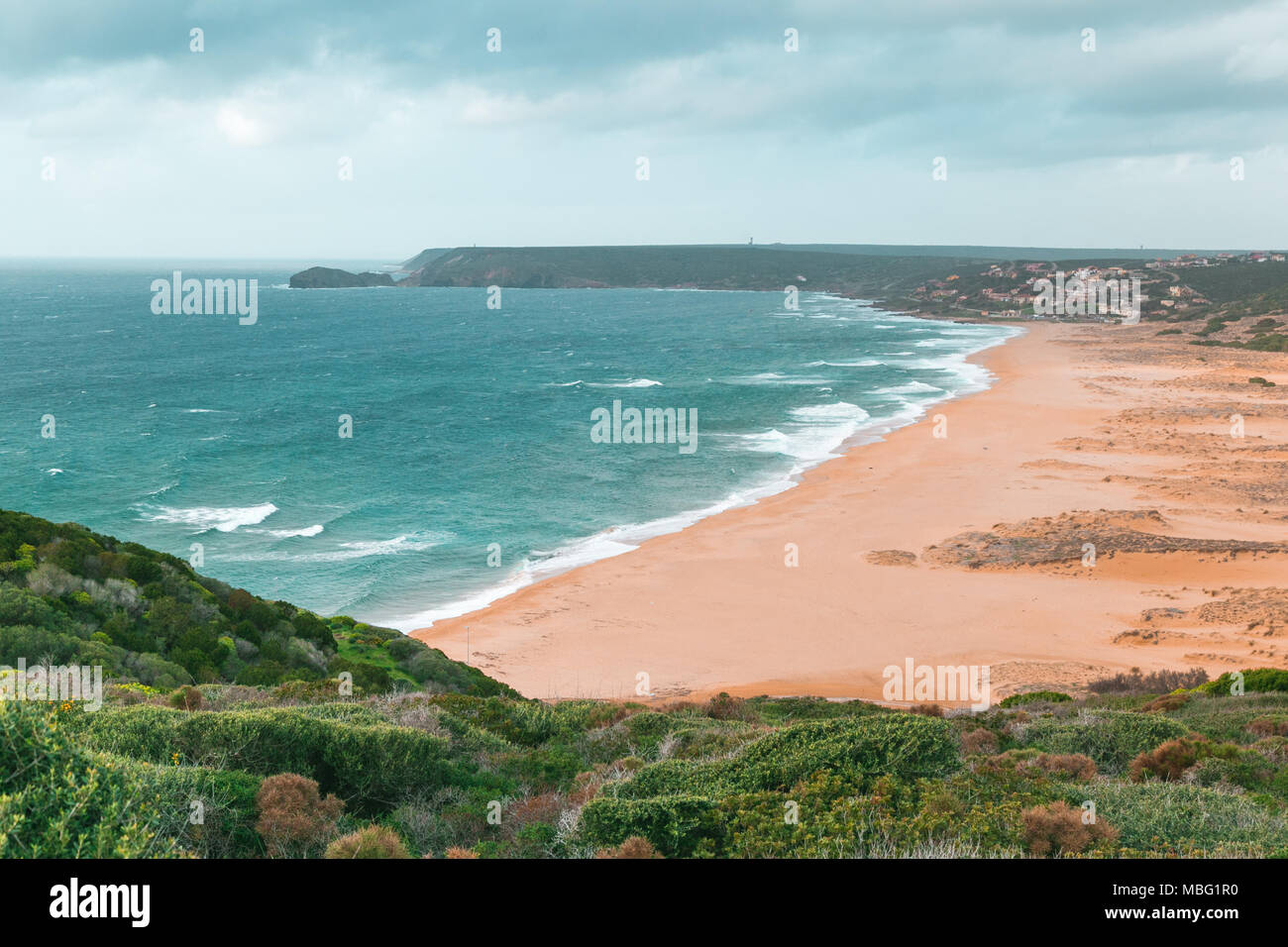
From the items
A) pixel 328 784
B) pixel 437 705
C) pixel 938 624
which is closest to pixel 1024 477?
pixel 938 624

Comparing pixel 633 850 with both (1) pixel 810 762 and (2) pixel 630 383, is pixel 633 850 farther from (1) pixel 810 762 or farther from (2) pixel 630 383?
(2) pixel 630 383

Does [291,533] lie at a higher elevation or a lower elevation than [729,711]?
lower

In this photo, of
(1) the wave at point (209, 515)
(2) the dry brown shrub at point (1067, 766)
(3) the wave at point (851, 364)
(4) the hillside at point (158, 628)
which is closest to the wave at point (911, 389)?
(3) the wave at point (851, 364)

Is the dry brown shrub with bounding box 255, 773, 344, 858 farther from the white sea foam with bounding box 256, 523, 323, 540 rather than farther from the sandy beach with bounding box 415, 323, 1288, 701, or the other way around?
the white sea foam with bounding box 256, 523, 323, 540

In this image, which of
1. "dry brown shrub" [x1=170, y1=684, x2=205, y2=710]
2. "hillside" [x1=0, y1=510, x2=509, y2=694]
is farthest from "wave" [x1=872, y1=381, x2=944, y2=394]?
"dry brown shrub" [x1=170, y1=684, x2=205, y2=710]

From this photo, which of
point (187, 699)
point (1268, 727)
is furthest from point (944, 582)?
point (187, 699)
